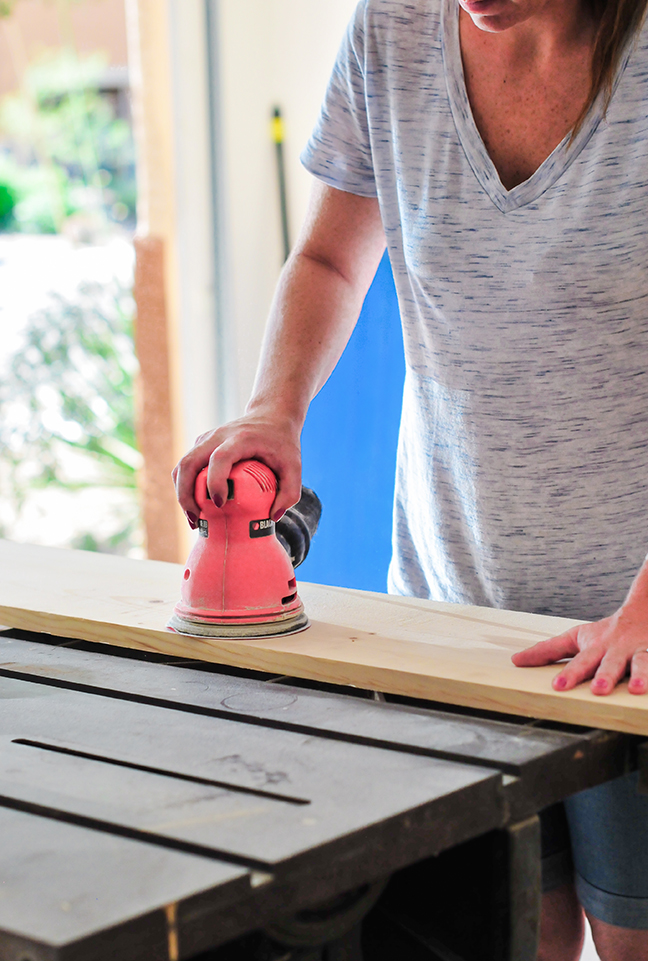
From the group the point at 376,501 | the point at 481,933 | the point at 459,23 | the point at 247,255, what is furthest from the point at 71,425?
the point at 481,933

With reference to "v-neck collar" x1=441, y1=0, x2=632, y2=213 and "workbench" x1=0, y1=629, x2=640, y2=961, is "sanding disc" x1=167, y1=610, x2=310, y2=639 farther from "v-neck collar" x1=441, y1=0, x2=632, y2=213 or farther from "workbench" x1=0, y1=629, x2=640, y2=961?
"v-neck collar" x1=441, y1=0, x2=632, y2=213

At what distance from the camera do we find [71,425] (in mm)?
4926

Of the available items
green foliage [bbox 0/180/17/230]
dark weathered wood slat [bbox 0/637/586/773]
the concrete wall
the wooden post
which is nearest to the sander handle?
dark weathered wood slat [bbox 0/637/586/773]

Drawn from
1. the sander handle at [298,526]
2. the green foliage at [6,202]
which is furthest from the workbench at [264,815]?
the green foliage at [6,202]

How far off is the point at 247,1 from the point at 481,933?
3083 mm

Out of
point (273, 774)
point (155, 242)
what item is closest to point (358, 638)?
point (273, 774)

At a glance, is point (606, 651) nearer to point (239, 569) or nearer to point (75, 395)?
point (239, 569)

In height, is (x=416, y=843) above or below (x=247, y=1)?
below

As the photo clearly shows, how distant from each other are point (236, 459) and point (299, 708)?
358mm

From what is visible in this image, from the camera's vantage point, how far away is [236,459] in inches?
51.2

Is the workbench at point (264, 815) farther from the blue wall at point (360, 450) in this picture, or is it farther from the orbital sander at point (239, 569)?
the blue wall at point (360, 450)

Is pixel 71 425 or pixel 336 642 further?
pixel 71 425

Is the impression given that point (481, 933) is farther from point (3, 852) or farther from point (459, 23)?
point (459, 23)

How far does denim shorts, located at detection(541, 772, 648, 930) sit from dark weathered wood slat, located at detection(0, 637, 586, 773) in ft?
0.64
